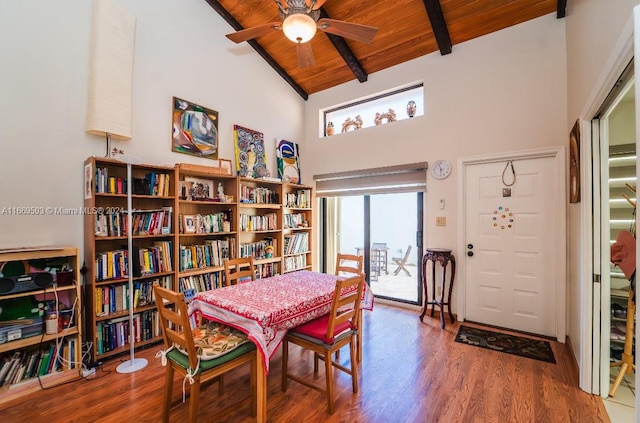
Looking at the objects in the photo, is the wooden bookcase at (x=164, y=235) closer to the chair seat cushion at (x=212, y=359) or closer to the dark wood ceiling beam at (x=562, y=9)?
the chair seat cushion at (x=212, y=359)

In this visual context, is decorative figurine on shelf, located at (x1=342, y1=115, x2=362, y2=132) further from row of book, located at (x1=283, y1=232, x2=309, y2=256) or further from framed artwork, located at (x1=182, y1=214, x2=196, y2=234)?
framed artwork, located at (x1=182, y1=214, x2=196, y2=234)

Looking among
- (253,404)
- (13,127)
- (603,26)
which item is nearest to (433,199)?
(603,26)

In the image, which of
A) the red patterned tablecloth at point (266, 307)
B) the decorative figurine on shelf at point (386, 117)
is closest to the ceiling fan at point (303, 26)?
the decorative figurine on shelf at point (386, 117)

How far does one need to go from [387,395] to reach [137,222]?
9.20ft

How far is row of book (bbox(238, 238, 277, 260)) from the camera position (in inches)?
152

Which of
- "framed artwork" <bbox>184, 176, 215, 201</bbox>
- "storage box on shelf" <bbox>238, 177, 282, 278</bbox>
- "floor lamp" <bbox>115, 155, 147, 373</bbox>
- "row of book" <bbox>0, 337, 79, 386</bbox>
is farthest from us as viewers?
"storage box on shelf" <bbox>238, 177, 282, 278</bbox>

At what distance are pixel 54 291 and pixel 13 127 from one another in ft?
4.62

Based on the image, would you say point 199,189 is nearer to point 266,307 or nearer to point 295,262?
point 295,262

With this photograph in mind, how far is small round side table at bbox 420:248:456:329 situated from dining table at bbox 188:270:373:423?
4.87 feet

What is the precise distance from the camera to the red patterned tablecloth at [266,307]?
1.76 m

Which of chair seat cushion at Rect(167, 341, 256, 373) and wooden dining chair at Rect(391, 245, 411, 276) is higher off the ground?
wooden dining chair at Rect(391, 245, 411, 276)

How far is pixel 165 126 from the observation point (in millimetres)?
3268

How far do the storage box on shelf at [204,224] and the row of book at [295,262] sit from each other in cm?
104

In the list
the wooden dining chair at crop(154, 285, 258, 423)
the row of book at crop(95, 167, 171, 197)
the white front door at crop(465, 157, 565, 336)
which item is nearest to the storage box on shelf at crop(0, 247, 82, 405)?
the row of book at crop(95, 167, 171, 197)
